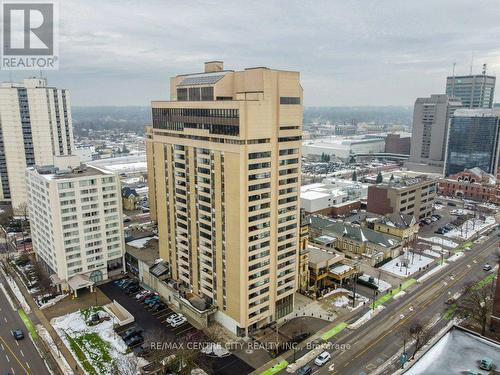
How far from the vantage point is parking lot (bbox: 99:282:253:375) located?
64.4 m

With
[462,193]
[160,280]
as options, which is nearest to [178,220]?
[160,280]

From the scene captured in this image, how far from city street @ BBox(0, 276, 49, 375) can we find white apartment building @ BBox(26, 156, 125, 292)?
13.2 meters

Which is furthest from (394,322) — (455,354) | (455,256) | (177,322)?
(455,256)

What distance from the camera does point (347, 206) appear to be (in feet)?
515

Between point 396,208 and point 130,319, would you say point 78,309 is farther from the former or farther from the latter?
point 396,208

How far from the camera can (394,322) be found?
77750 mm

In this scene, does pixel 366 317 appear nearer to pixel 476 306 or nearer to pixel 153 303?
pixel 476 306

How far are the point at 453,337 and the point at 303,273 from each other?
168ft

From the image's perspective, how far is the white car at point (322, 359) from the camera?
213ft

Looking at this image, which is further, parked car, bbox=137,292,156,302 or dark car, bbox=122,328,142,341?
parked car, bbox=137,292,156,302

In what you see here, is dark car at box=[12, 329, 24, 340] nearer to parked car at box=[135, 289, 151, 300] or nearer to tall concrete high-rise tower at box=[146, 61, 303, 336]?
parked car at box=[135, 289, 151, 300]

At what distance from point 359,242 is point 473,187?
99738 mm

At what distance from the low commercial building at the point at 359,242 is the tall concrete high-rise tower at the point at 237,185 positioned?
37777mm

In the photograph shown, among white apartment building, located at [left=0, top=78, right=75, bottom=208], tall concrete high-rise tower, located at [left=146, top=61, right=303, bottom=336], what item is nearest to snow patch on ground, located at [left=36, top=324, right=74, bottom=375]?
tall concrete high-rise tower, located at [left=146, top=61, right=303, bottom=336]
